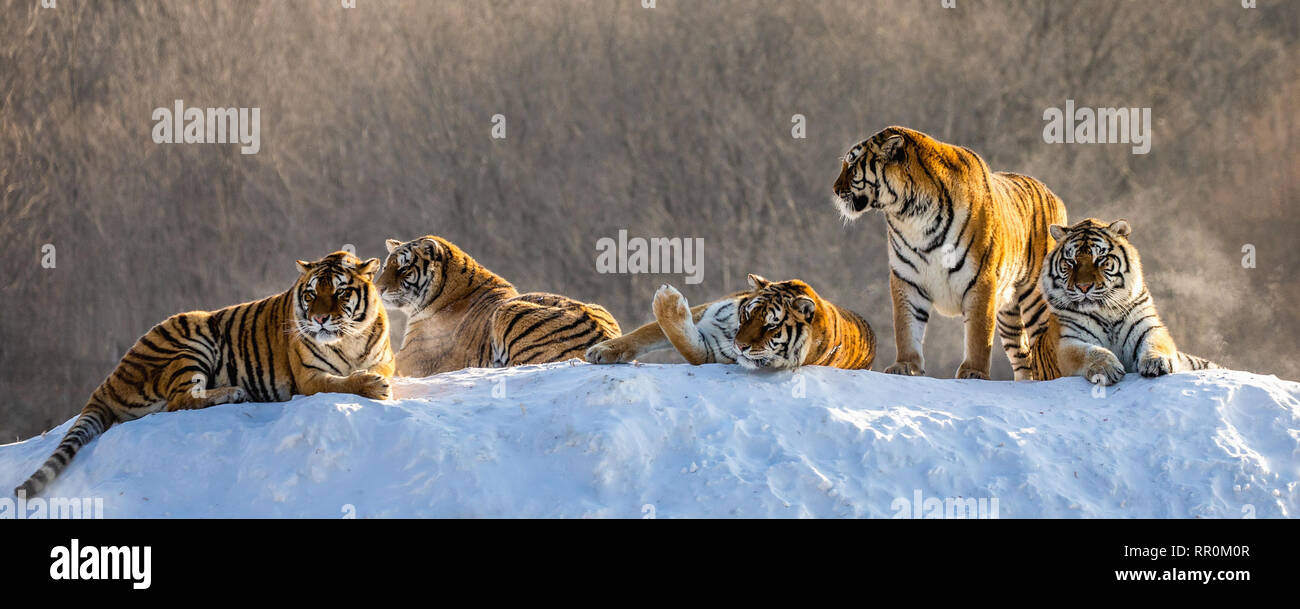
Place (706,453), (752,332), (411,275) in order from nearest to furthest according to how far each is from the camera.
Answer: (706,453), (752,332), (411,275)

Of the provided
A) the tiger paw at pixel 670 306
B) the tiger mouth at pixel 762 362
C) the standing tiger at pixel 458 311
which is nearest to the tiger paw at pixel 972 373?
the tiger mouth at pixel 762 362

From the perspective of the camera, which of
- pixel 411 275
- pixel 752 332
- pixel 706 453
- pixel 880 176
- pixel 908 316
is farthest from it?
pixel 411 275

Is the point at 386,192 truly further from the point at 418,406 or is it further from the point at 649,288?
the point at 418,406

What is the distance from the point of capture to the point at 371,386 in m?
4.80

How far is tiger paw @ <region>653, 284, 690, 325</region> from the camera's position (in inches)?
205

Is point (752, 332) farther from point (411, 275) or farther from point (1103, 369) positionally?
point (411, 275)

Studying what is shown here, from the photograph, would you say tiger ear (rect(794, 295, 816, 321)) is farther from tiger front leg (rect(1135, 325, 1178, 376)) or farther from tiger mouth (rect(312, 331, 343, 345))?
tiger mouth (rect(312, 331, 343, 345))

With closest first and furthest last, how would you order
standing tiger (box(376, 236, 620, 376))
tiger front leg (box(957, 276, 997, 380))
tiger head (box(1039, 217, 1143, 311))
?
tiger head (box(1039, 217, 1143, 311))
tiger front leg (box(957, 276, 997, 380))
standing tiger (box(376, 236, 620, 376))

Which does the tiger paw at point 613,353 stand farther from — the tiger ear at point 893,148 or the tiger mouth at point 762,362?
the tiger ear at point 893,148

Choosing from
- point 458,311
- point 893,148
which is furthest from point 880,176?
point 458,311

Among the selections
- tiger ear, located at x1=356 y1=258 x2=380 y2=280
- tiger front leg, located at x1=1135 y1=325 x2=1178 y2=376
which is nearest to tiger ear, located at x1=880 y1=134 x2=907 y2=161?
tiger front leg, located at x1=1135 y1=325 x2=1178 y2=376

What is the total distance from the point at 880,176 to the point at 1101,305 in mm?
1034
